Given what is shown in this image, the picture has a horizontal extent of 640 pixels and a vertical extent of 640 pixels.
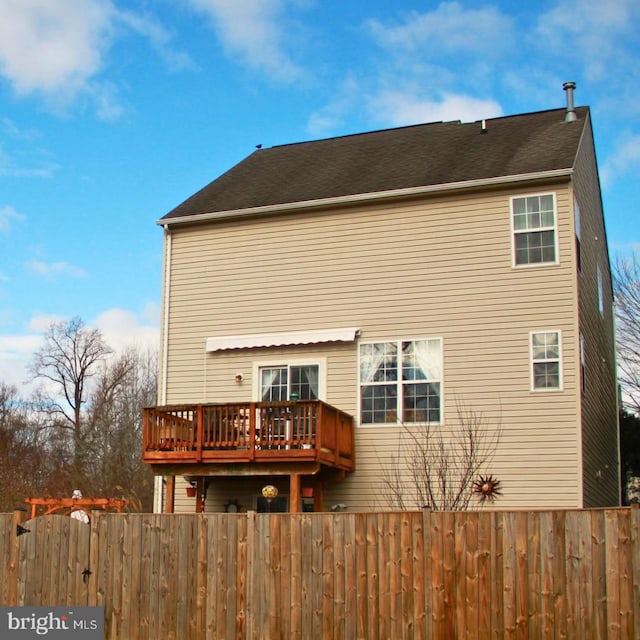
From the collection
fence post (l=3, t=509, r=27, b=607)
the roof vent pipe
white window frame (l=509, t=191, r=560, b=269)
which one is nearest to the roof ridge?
the roof vent pipe

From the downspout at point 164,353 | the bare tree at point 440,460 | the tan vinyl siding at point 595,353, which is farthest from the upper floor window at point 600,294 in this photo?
the downspout at point 164,353

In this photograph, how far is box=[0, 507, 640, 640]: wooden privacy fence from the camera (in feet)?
27.6

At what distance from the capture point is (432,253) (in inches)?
676

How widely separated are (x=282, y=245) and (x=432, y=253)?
10.5 ft

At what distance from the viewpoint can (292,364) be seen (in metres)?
17.9

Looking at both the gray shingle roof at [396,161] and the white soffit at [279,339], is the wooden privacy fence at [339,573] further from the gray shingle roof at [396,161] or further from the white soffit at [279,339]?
the gray shingle roof at [396,161]

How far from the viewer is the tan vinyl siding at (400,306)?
15.8 metres

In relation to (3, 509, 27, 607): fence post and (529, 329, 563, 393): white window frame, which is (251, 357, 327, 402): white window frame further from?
(3, 509, 27, 607): fence post

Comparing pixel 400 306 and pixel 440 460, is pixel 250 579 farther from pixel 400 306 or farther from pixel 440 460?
pixel 400 306

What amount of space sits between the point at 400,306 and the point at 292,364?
247 centimetres

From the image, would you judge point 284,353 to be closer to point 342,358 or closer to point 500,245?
point 342,358

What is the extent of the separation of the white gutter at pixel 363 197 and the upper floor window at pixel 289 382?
3.26 metres

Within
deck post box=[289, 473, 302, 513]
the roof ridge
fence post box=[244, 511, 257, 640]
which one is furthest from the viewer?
the roof ridge

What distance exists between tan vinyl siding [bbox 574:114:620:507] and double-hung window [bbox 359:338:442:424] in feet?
8.98
